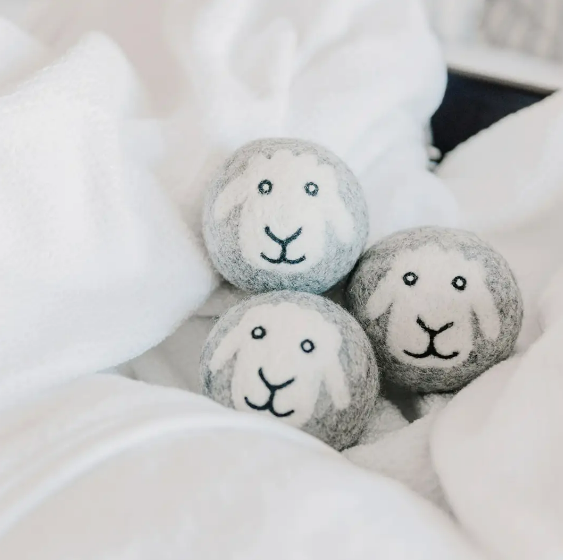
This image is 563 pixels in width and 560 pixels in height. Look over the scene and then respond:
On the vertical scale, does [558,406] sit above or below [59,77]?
below

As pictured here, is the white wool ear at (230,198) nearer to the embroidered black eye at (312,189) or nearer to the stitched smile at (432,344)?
the embroidered black eye at (312,189)

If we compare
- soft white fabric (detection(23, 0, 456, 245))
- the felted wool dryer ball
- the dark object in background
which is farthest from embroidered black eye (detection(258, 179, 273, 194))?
the dark object in background

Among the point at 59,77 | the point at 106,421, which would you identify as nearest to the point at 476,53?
the point at 59,77

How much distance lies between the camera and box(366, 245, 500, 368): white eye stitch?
0.45 meters

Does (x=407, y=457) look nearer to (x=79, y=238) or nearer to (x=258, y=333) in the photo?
(x=258, y=333)

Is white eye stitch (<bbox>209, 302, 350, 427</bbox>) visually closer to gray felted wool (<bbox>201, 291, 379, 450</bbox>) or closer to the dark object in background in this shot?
gray felted wool (<bbox>201, 291, 379, 450</bbox>)

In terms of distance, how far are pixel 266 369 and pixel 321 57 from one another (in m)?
0.35

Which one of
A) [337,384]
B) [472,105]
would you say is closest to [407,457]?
[337,384]

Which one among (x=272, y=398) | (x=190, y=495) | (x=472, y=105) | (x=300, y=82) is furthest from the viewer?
(x=472, y=105)

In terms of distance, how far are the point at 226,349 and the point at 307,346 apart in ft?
0.18

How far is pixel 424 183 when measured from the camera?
620 mm

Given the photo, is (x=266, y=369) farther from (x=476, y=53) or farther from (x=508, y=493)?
(x=476, y=53)

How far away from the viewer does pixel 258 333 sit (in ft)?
1.42

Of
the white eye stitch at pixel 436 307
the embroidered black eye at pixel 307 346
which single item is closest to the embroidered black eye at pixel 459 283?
the white eye stitch at pixel 436 307
